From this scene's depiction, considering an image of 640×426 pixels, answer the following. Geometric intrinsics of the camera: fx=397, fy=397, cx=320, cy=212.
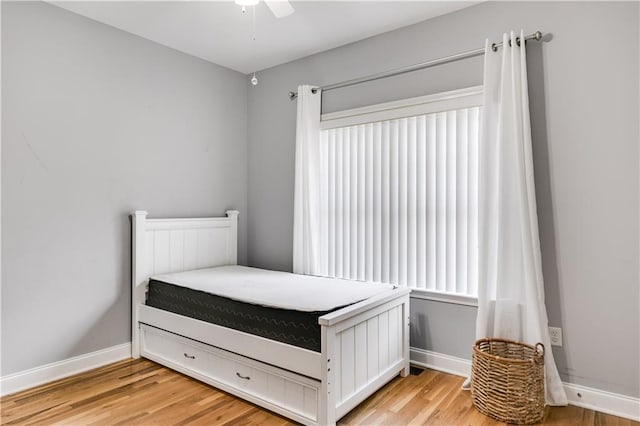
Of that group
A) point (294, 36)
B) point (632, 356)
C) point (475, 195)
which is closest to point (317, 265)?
point (475, 195)

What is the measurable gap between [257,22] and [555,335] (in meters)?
2.83

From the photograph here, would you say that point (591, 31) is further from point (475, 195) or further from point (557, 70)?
point (475, 195)

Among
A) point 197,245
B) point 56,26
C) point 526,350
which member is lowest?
point 526,350

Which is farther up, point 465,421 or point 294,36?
point 294,36

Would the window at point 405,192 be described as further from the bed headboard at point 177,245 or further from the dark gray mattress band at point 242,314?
the dark gray mattress band at point 242,314

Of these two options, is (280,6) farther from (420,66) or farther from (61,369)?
(61,369)

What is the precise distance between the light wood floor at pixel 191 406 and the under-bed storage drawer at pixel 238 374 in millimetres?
64

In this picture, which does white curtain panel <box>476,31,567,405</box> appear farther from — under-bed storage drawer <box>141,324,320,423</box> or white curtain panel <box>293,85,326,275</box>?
white curtain panel <box>293,85,326,275</box>

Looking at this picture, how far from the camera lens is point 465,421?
209cm

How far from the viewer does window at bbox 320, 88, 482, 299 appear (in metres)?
2.69

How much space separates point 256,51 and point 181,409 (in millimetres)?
2739

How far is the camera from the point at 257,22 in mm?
2861

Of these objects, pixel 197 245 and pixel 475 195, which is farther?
pixel 197 245

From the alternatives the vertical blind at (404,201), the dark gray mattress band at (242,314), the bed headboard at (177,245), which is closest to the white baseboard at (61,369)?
the bed headboard at (177,245)
